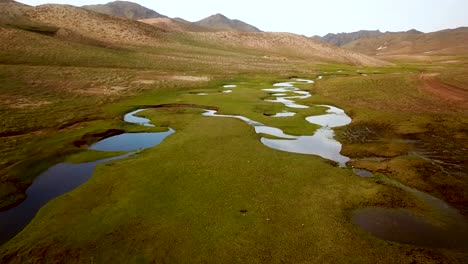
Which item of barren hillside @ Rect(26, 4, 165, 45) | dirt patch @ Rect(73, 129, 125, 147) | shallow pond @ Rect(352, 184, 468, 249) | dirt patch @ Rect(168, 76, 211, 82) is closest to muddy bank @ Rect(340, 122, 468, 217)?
shallow pond @ Rect(352, 184, 468, 249)

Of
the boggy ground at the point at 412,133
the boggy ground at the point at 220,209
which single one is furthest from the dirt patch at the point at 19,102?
the boggy ground at the point at 412,133

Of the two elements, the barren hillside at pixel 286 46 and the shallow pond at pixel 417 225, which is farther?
the barren hillside at pixel 286 46

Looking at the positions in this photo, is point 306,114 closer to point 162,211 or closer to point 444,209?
point 444,209

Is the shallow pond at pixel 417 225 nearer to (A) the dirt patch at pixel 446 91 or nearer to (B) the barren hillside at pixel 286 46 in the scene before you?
(A) the dirt patch at pixel 446 91

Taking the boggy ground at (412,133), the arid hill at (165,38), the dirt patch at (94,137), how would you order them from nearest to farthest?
1. the boggy ground at (412,133)
2. the dirt patch at (94,137)
3. the arid hill at (165,38)

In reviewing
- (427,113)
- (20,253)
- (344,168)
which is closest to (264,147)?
(344,168)

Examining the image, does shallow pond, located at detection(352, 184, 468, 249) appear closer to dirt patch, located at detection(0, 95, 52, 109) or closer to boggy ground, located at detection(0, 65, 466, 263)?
boggy ground, located at detection(0, 65, 466, 263)
